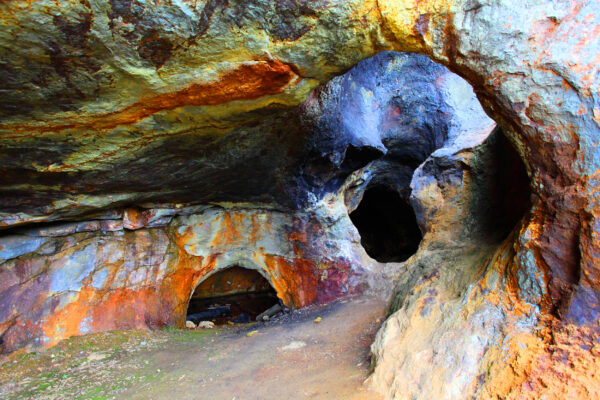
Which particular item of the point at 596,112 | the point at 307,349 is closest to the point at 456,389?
the point at 596,112

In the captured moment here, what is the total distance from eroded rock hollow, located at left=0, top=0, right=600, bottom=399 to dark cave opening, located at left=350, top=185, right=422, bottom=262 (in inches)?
224

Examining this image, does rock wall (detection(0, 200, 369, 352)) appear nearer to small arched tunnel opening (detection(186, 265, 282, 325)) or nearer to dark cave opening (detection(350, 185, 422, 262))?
small arched tunnel opening (detection(186, 265, 282, 325))

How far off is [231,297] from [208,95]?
930cm

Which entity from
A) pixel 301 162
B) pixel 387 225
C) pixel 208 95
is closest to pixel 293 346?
pixel 301 162

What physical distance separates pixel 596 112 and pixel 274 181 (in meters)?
4.80

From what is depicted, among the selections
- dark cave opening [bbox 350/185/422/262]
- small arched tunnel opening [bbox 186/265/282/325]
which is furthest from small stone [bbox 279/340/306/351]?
dark cave opening [bbox 350/185/422/262]

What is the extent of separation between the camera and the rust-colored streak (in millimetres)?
3203

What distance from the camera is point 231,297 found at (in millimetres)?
11648

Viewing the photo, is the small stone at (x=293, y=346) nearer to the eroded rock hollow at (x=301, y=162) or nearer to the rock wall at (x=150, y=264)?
the eroded rock hollow at (x=301, y=162)

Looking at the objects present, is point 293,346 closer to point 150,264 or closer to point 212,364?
point 212,364

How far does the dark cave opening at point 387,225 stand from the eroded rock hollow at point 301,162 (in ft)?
18.7

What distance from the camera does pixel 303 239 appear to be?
7.55 meters

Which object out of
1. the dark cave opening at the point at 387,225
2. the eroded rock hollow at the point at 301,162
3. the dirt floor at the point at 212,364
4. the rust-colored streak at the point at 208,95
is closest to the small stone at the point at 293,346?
the dirt floor at the point at 212,364

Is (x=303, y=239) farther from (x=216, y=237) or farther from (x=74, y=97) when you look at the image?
(x=74, y=97)
